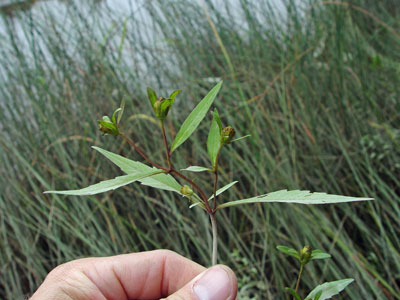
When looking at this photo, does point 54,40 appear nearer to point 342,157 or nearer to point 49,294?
point 342,157

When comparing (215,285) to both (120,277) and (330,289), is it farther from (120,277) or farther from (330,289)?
(120,277)


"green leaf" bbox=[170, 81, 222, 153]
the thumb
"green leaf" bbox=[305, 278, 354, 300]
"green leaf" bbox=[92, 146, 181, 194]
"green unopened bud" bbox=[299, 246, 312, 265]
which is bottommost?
"green leaf" bbox=[305, 278, 354, 300]

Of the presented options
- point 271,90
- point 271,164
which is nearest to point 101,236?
point 271,164

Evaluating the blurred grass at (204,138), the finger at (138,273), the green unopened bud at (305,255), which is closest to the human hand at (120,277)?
the finger at (138,273)

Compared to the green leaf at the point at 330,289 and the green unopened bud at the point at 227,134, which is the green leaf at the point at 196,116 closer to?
the green unopened bud at the point at 227,134

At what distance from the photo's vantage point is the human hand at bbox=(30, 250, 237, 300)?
648 millimetres

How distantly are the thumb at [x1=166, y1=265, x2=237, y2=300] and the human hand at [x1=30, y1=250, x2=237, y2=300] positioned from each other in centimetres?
13

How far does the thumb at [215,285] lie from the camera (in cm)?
54

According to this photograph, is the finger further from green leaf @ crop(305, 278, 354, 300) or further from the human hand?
green leaf @ crop(305, 278, 354, 300)

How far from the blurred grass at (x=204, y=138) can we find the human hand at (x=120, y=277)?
0.44m

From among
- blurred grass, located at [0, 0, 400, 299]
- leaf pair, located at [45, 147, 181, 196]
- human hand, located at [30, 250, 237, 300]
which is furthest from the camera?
blurred grass, located at [0, 0, 400, 299]

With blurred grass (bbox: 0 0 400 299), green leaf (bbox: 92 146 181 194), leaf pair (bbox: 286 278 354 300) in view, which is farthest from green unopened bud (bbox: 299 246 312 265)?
blurred grass (bbox: 0 0 400 299)

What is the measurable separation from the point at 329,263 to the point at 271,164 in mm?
366

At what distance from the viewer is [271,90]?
1621 millimetres
